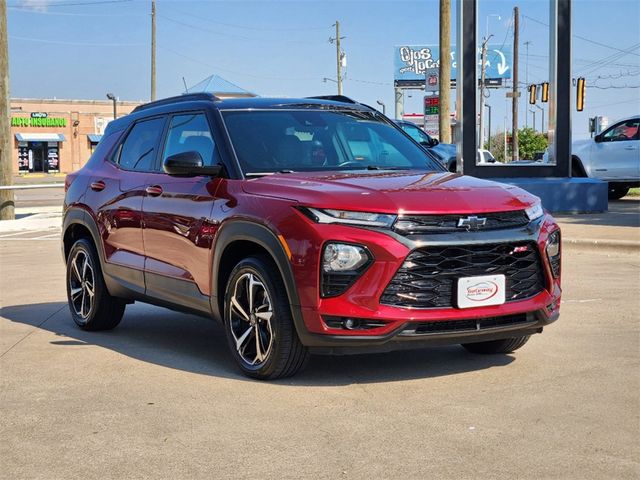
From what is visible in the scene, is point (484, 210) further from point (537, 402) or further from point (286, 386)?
point (286, 386)

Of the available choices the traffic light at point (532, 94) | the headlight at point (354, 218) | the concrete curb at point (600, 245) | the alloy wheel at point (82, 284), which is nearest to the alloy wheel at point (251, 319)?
the headlight at point (354, 218)

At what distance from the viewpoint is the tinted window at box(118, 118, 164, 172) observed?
7098 mm

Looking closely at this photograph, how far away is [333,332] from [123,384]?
146cm

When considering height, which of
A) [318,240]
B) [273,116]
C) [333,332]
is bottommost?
[333,332]

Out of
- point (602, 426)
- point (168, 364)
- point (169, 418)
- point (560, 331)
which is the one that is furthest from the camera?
point (560, 331)

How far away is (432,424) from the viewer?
4.71 meters

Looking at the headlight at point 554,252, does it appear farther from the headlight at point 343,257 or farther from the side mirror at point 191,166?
the side mirror at point 191,166

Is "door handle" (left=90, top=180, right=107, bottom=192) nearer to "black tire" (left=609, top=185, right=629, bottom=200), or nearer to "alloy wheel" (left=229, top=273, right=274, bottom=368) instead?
"alloy wheel" (left=229, top=273, right=274, bottom=368)

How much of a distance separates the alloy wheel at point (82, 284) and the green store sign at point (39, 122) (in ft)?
A: 239

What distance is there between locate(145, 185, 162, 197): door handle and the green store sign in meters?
74.0

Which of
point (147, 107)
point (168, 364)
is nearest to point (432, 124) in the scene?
point (147, 107)

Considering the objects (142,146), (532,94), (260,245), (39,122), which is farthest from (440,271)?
(39,122)

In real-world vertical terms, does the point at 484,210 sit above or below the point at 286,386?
above

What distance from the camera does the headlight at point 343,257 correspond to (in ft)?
16.7
